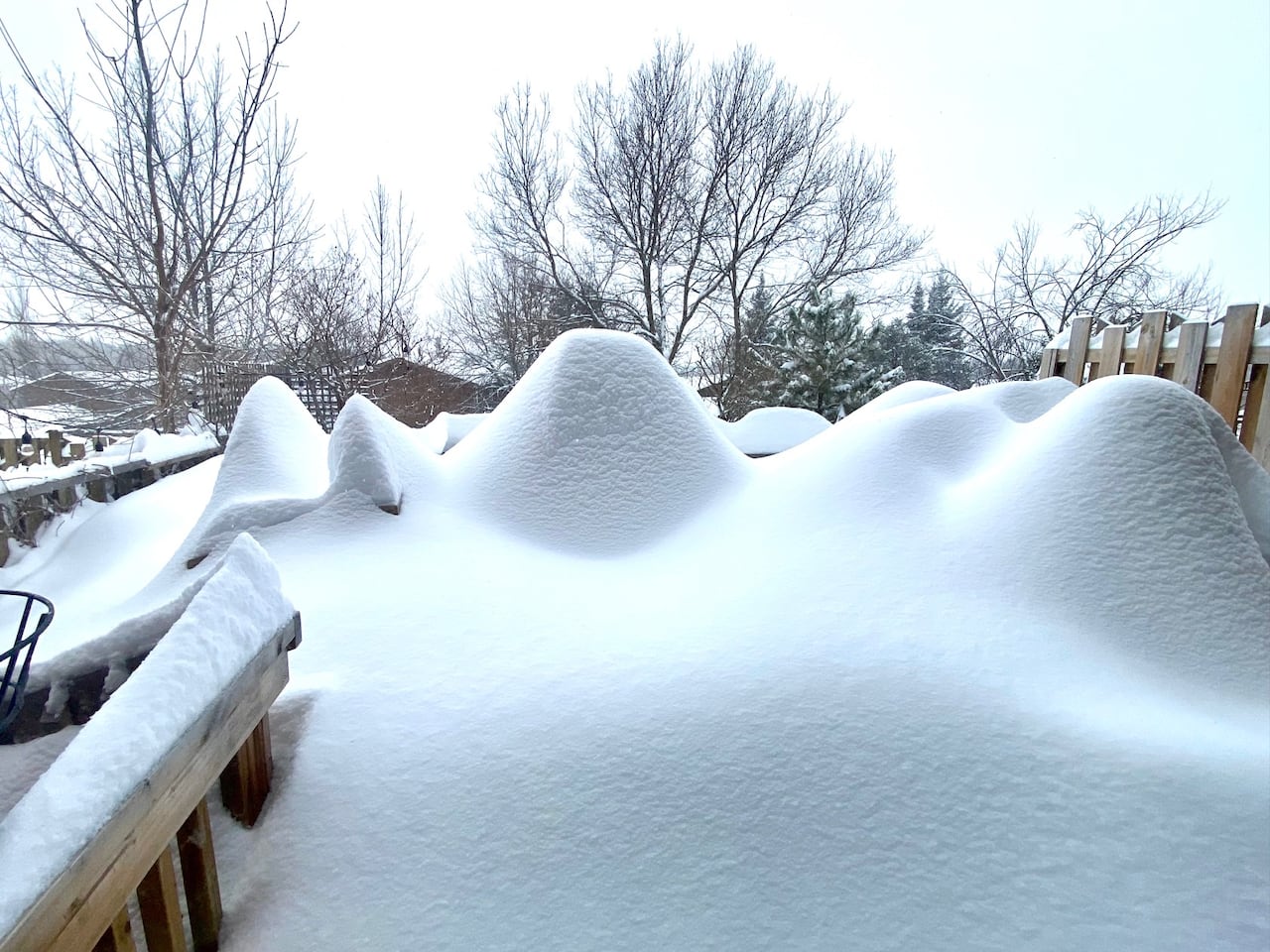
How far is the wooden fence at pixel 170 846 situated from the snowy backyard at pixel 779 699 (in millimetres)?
52

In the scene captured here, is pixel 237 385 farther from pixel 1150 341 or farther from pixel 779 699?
pixel 1150 341

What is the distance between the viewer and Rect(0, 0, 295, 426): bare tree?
20.2ft

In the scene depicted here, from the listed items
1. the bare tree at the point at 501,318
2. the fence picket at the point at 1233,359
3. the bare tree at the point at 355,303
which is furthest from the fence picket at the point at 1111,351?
the bare tree at the point at 501,318

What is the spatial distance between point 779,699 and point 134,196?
8.41 m

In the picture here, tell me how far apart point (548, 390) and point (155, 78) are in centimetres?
582

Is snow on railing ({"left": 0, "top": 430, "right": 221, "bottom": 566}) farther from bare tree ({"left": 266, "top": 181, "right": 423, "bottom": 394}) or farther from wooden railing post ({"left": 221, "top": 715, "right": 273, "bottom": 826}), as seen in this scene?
wooden railing post ({"left": 221, "top": 715, "right": 273, "bottom": 826})

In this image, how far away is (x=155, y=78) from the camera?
6.11m

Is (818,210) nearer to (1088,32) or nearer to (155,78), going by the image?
(1088,32)

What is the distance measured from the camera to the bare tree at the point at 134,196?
6168 millimetres

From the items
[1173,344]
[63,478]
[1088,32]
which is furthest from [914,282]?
[63,478]

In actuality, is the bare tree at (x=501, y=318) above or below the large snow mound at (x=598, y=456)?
above

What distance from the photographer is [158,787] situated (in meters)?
1.02

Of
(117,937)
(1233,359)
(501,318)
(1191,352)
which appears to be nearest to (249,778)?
(117,937)

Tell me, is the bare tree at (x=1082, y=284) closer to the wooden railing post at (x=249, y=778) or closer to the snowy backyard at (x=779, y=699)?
the snowy backyard at (x=779, y=699)
